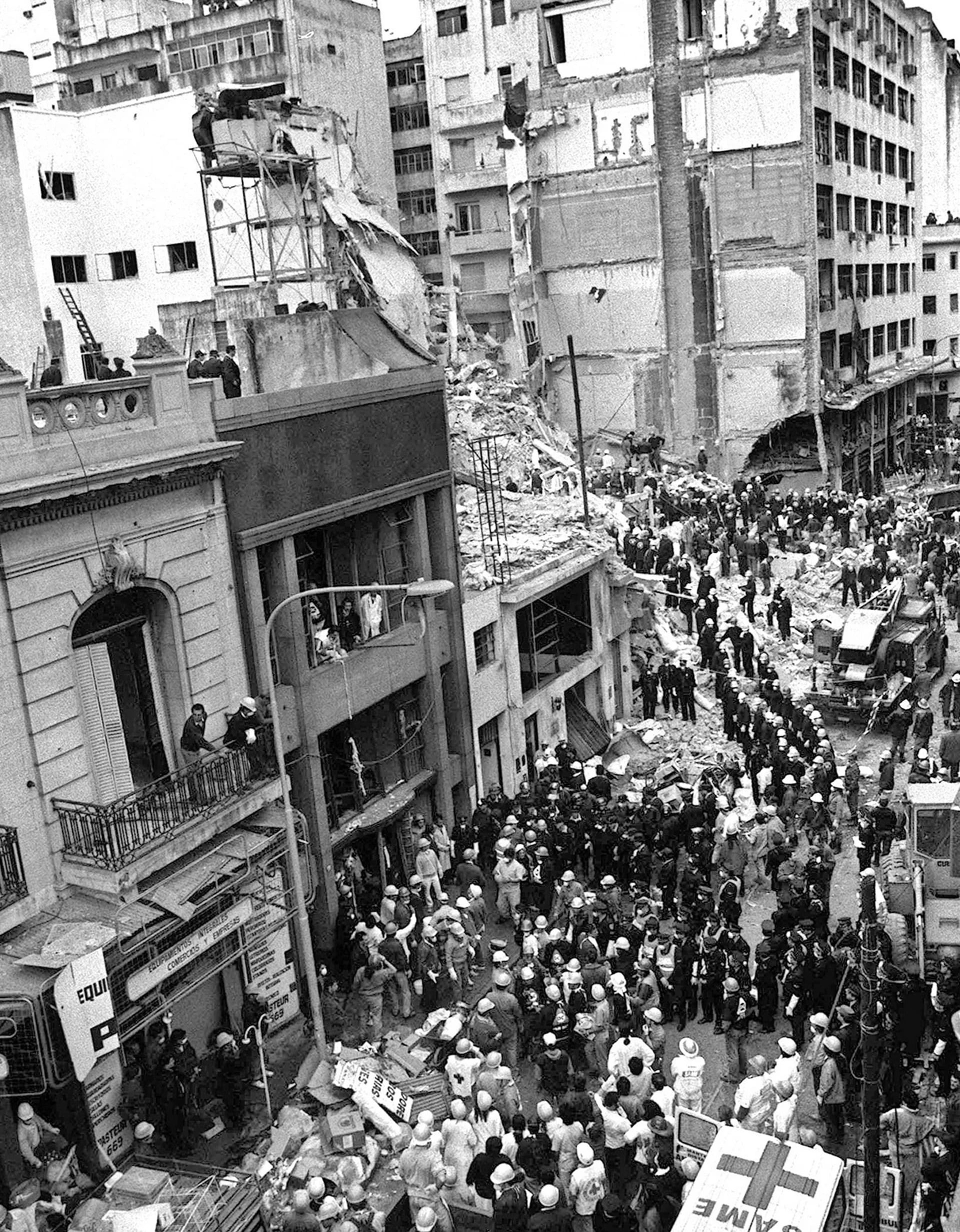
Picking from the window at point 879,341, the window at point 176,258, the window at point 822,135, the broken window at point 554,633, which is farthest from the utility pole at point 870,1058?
the window at point 879,341

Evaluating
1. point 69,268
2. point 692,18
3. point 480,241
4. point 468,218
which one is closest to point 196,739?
point 69,268

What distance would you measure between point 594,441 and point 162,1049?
3945cm

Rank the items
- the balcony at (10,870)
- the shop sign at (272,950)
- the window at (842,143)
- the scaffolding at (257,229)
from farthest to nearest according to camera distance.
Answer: the window at (842,143) → the scaffolding at (257,229) → the shop sign at (272,950) → the balcony at (10,870)

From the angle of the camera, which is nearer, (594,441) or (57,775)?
(57,775)

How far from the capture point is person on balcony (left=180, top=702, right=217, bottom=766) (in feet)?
52.0

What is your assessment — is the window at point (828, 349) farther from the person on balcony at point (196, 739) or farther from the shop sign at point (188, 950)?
the shop sign at point (188, 950)

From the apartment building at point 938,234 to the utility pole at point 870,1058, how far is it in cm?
5756

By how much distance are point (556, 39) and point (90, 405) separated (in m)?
39.5

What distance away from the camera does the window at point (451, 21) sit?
5697cm

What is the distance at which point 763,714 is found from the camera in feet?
80.7

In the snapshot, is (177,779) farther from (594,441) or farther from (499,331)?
(499,331)

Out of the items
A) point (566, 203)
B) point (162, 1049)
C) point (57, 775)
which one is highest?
point (566, 203)

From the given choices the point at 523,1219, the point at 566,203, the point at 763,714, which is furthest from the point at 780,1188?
the point at 566,203

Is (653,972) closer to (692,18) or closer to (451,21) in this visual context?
(692,18)
